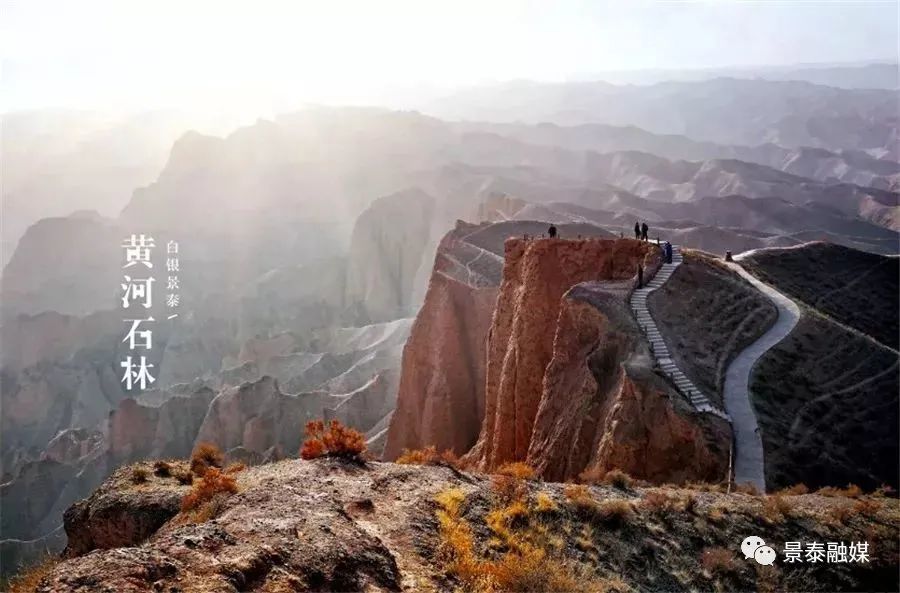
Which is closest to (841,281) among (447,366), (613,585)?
(447,366)

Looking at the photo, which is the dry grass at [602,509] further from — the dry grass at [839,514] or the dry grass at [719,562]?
the dry grass at [839,514]

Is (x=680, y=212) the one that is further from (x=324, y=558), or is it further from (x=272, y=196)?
(x=324, y=558)

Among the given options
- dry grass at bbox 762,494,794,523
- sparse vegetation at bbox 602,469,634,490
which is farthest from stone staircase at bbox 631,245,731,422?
dry grass at bbox 762,494,794,523

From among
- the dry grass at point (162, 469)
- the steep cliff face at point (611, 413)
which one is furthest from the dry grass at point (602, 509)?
the dry grass at point (162, 469)

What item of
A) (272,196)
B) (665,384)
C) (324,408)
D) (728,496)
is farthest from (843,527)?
(272,196)

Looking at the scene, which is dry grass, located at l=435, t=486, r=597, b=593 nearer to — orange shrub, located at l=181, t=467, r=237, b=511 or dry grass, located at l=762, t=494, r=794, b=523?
orange shrub, located at l=181, t=467, r=237, b=511

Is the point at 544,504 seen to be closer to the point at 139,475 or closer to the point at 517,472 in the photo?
the point at 517,472
